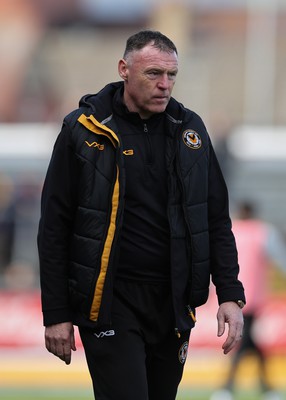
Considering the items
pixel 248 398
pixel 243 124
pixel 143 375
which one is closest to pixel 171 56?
pixel 143 375

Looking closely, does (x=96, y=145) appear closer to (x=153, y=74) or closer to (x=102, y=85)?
(x=153, y=74)

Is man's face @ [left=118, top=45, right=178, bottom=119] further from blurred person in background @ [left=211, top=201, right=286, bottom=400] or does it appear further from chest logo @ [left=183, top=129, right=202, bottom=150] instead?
blurred person in background @ [left=211, top=201, right=286, bottom=400]

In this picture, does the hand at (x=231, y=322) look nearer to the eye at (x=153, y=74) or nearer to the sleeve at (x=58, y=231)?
the sleeve at (x=58, y=231)

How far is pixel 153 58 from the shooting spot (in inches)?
162

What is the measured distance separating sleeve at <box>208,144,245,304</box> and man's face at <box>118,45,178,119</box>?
364 mm

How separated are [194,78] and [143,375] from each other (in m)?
12.5

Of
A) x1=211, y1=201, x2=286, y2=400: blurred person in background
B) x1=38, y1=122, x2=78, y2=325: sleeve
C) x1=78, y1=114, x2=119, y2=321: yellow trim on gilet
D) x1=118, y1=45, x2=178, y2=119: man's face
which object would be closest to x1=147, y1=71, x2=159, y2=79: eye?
x1=118, y1=45, x2=178, y2=119: man's face

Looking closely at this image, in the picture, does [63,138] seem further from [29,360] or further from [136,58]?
[29,360]

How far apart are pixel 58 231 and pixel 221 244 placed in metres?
0.67

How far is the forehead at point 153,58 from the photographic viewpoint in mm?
4117

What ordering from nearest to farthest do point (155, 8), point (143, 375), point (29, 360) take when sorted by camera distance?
point (143, 375), point (29, 360), point (155, 8)

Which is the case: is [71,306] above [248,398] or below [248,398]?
above

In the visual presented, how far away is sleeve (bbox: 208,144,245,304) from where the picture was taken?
169 inches

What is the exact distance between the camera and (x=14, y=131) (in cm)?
1622
